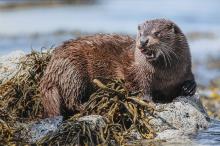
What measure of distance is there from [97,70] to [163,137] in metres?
1.00

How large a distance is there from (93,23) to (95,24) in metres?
0.40

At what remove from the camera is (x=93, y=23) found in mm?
23859

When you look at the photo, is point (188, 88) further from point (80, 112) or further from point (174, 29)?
point (80, 112)

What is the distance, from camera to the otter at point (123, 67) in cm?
650

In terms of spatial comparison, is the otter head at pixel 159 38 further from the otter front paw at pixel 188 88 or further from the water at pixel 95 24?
the water at pixel 95 24

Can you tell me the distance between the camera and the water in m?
17.8

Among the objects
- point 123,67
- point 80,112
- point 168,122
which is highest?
point 123,67

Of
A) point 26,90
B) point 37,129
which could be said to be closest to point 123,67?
point 26,90

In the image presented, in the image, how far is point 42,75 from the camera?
7.12 metres

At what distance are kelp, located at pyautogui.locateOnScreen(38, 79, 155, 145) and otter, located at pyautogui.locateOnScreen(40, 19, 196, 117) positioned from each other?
16 centimetres

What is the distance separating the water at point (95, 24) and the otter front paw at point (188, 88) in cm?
631

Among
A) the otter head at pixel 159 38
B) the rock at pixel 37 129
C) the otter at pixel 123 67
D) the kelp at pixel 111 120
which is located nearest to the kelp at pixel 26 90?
the otter at pixel 123 67

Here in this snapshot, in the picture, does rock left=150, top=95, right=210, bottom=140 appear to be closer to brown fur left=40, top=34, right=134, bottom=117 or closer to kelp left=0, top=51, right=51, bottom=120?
brown fur left=40, top=34, right=134, bottom=117

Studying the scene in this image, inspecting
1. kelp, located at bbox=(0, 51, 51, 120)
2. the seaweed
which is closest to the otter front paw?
the seaweed
